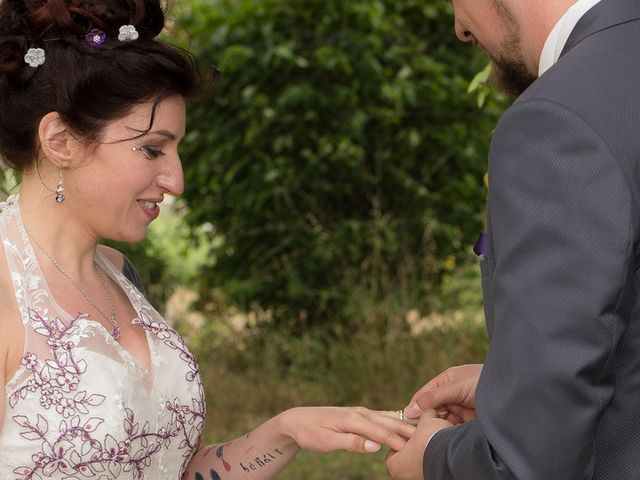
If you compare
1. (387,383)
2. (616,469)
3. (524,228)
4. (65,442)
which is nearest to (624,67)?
(524,228)

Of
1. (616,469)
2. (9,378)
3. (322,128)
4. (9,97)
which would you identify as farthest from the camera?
(322,128)

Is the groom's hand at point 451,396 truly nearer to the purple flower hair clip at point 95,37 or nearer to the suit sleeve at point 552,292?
the suit sleeve at point 552,292

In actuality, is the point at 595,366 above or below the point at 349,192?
above

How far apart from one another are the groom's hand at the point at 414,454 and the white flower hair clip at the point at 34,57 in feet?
4.33

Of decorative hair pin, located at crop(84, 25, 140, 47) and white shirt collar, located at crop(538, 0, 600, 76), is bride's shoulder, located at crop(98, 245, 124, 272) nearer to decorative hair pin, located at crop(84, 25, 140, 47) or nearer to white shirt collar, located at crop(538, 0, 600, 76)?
decorative hair pin, located at crop(84, 25, 140, 47)

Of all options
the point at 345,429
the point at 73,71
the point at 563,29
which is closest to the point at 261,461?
the point at 345,429

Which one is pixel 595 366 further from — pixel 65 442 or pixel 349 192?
pixel 349 192

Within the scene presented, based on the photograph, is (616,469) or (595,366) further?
(616,469)

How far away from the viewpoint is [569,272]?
5.65ft

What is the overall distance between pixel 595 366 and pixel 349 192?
5.56 m

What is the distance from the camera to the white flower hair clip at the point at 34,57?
2613mm

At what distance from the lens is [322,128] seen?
717cm

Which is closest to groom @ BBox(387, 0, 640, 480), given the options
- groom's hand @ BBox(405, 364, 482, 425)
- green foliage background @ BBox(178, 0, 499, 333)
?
groom's hand @ BBox(405, 364, 482, 425)

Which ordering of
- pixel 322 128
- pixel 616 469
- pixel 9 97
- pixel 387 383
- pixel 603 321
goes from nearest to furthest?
pixel 603 321 < pixel 616 469 < pixel 9 97 < pixel 387 383 < pixel 322 128
